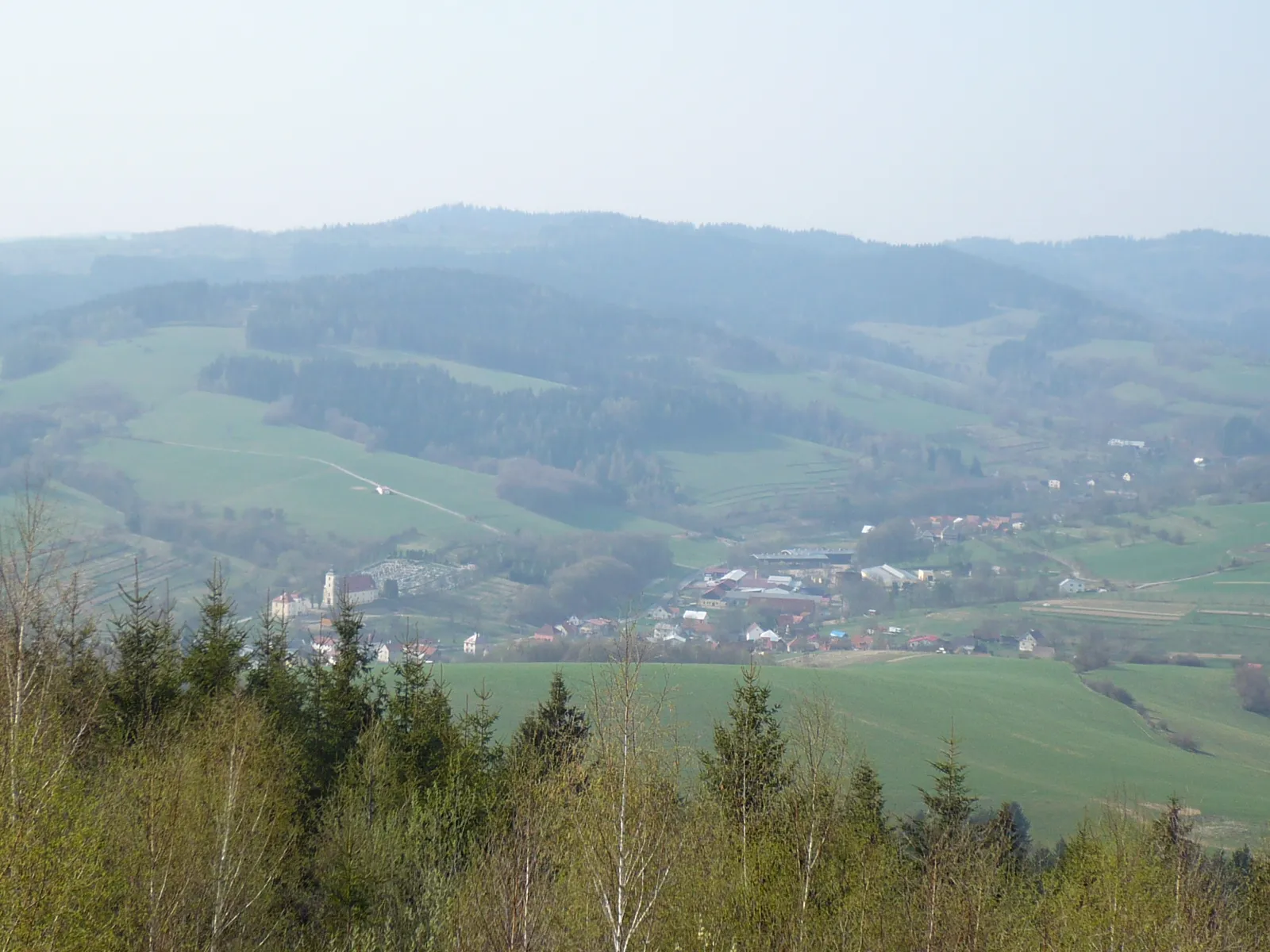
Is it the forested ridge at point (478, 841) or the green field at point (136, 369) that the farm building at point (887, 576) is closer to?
the green field at point (136, 369)

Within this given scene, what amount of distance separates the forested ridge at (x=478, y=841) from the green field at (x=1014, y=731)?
16486 millimetres

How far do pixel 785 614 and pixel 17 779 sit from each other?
9680cm

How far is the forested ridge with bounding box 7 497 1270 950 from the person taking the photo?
11672 mm

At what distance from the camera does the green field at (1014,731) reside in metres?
43.6

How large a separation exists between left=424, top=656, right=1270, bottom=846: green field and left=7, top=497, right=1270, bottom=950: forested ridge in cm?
1649

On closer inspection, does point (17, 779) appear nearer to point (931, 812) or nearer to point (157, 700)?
point (157, 700)

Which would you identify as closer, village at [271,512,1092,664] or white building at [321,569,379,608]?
village at [271,512,1092,664]

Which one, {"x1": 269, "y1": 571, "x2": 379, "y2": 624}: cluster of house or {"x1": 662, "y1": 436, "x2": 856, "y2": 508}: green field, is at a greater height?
{"x1": 662, "y1": 436, "x2": 856, "y2": 508}: green field

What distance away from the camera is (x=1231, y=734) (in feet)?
193

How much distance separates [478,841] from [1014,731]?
4001 centimetres

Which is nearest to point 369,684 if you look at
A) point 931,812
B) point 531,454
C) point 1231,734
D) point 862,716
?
point 931,812

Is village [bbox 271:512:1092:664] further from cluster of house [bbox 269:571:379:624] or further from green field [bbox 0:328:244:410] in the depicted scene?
green field [bbox 0:328:244:410]

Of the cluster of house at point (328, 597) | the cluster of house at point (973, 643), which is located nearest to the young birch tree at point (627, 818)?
the cluster of house at point (973, 643)

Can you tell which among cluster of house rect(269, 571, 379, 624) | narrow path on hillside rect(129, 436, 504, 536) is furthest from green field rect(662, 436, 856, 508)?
cluster of house rect(269, 571, 379, 624)
